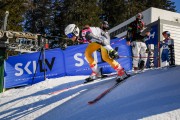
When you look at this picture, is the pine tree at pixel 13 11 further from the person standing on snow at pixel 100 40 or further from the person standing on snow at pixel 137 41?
the person standing on snow at pixel 100 40

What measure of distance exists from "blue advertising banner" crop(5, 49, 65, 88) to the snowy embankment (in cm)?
363

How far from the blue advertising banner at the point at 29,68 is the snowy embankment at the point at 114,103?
3633 mm

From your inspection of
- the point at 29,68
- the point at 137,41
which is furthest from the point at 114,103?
the point at 29,68

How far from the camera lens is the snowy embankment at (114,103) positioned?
226 inches

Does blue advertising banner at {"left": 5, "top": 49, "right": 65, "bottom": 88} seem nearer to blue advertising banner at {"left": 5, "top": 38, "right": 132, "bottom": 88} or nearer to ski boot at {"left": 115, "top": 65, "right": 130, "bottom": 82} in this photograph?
blue advertising banner at {"left": 5, "top": 38, "right": 132, "bottom": 88}

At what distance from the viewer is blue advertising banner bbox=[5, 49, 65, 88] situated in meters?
14.3

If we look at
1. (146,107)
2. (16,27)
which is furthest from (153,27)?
(16,27)

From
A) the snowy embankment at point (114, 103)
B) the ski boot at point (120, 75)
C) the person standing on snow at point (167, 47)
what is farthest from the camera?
the person standing on snow at point (167, 47)

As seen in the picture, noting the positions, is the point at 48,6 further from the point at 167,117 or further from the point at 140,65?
the point at 167,117

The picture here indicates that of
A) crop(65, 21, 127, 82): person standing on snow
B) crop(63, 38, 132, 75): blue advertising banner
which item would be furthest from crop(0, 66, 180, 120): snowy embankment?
crop(63, 38, 132, 75): blue advertising banner

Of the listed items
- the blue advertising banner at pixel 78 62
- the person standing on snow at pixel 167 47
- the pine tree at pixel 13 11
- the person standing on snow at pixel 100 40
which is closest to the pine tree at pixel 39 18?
the pine tree at pixel 13 11

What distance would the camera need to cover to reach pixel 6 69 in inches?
564

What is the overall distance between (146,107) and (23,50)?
13338 mm

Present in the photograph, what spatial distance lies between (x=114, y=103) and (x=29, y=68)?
819 cm
